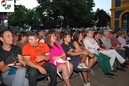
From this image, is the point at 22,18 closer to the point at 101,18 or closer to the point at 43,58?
the point at 101,18

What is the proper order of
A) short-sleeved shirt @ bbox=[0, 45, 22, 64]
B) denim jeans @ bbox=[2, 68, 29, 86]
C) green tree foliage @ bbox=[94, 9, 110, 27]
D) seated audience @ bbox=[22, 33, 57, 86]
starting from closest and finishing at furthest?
denim jeans @ bbox=[2, 68, 29, 86]
short-sleeved shirt @ bbox=[0, 45, 22, 64]
seated audience @ bbox=[22, 33, 57, 86]
green tree foliage @ bbox=[94, 9, 110, 27]

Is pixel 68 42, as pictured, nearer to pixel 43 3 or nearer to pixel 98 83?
pixel 98 83

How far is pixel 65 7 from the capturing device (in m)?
46.8

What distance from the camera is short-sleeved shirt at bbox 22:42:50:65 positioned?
6446mm

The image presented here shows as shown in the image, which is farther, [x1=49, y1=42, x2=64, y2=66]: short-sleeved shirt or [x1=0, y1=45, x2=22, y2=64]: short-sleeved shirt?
[x1=49, y1=42, x2=64, y2=66]: short-sleeved shirt

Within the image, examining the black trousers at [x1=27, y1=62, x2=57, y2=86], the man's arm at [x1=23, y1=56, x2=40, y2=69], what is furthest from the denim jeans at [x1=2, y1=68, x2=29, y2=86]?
the man's arm at [x1=23, y1=56, x2=40, y2=69]

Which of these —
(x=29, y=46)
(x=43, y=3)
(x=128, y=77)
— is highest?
(x=43, y=3)

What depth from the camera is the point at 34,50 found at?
21.6 ft

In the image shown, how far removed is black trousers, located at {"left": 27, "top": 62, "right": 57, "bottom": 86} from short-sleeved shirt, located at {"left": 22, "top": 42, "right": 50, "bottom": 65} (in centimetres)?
24

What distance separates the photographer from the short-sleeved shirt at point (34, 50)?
645cm

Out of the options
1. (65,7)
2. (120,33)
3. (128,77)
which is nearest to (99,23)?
(65,7)

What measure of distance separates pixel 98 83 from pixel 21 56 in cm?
299

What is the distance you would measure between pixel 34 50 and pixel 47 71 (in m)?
0.55

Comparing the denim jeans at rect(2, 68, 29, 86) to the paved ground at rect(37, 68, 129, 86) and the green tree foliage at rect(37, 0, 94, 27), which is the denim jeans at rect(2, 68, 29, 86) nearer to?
the paved ground at rect(37, 68, 129, 86)
